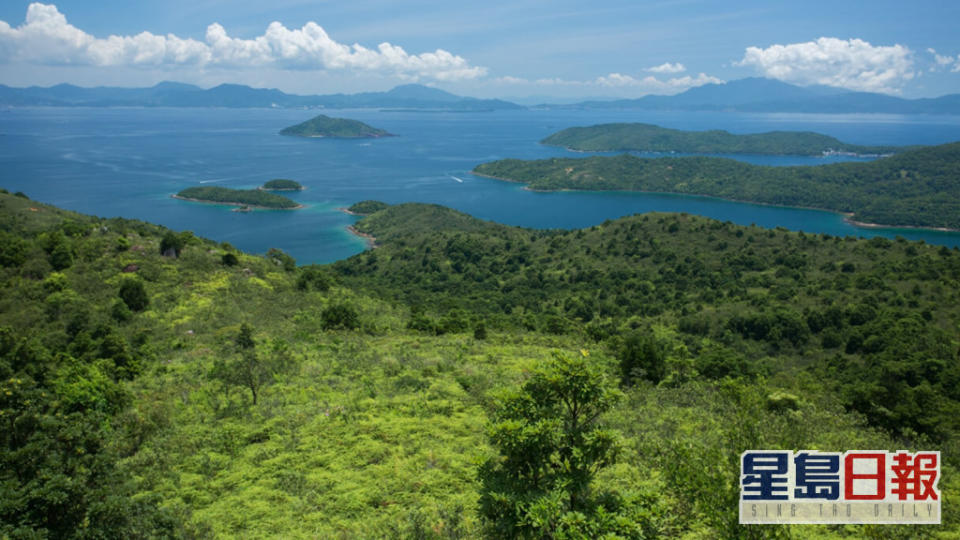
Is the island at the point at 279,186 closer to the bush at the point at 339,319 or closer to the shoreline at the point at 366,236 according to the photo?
the shoreline at the point at 366,236

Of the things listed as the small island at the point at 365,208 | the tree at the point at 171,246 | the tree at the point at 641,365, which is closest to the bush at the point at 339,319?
Answer: the tree at the point at 641,365

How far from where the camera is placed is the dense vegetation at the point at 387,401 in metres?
9.59

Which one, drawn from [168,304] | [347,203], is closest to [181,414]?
[168,304]

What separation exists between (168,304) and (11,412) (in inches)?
1036

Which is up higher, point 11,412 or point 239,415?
point 11,412

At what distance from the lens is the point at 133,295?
32906mm

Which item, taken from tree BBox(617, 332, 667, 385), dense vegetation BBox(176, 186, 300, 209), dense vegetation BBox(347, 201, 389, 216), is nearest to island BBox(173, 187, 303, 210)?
dense vegetation BBox(176, 186, 300, 209)

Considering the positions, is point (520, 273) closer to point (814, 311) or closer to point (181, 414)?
point (814, 311)

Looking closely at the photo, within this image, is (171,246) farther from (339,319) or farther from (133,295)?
(339,319)

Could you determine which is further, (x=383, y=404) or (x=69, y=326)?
(x=69, y=326)

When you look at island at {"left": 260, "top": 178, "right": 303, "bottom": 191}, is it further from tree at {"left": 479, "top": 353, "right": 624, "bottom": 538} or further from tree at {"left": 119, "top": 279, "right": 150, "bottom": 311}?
tree at {"left": 479, "top": 353, "right": 624, "bottom": 538}

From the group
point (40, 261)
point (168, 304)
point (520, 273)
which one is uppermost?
point (40, 261)

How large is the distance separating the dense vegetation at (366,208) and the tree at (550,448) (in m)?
145

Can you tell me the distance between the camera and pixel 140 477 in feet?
47.0
